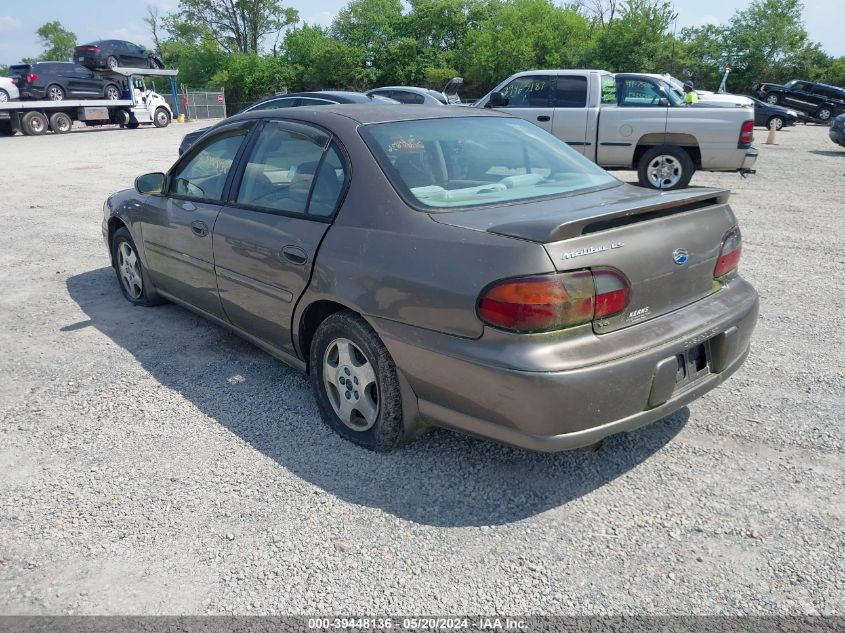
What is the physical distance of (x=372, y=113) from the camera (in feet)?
12.2

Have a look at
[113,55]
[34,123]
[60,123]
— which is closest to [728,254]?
[34,123]

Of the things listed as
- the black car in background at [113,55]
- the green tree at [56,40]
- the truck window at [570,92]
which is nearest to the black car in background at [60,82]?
the black car in background at [113,55]

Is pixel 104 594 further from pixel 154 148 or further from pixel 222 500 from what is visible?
pixel 154 148

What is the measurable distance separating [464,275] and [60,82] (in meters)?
30.2

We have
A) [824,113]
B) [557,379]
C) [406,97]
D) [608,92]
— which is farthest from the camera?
[824,113]

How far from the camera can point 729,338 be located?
10.1 feet

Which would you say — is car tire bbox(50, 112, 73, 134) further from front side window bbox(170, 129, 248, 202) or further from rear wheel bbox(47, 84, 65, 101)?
front side window bbox(170, 129, 248, 202)

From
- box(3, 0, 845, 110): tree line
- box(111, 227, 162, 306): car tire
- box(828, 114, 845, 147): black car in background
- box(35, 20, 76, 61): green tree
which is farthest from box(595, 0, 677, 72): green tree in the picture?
box(35, 20, 76, 61): green tree

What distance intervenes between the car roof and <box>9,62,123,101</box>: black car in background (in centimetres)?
2773

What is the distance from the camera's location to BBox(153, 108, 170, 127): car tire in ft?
101

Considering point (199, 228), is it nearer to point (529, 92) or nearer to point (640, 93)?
point (529, 92)

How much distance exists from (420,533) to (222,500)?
35.7 inches

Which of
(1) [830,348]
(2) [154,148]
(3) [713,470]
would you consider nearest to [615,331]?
(3) [713,470]

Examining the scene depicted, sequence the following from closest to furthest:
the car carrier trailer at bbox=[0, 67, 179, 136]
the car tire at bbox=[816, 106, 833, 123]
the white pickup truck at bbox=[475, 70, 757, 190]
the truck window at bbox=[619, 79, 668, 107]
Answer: the white pickup truck at bbox=[475, 70, 757, 190] → the truck window at bbox=[619, 79, 668, 107] → the car carrier trailer at bbox=[0, 67, 179, 136] → the car tire at bbox=[816, 106, 833, 123]
